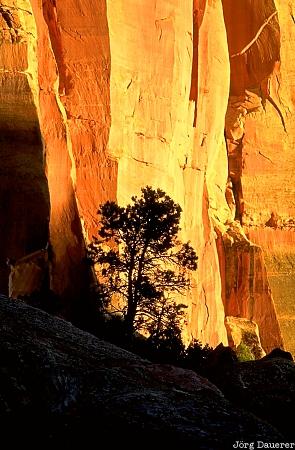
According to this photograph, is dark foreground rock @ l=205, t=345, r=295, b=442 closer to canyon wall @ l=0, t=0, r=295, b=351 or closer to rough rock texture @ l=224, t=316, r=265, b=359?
canyon wall @ l=0, t=0, r=295, b=351

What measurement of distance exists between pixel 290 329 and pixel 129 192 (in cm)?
1735

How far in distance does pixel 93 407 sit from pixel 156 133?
74.1 feet

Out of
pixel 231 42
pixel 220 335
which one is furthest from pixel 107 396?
pixel 231 42

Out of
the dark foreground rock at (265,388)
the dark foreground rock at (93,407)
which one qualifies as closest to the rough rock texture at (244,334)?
the dark foreground rock at (265,388)

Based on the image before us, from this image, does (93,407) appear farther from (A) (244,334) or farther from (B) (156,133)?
(A) (244,334)

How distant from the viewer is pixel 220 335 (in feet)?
109

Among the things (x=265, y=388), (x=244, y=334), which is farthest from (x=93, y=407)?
(x=244, y=334)

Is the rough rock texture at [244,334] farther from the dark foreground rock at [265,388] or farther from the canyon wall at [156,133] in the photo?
the dark foreground rock at [265,388]

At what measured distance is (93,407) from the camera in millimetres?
6996

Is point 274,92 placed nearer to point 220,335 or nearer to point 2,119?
point 220,335

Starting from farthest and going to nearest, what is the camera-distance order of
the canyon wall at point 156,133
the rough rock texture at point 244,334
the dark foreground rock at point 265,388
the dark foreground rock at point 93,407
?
the rough rock texture at point 244,334, the canyon wall at point 156,133, the dark foreground rock at point 265,388, the dark foreground rock at point 93,407

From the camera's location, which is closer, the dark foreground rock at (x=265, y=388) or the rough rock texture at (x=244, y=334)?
the dark foreground rock at (x=265, y=388)

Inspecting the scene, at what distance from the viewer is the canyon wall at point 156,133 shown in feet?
69.3

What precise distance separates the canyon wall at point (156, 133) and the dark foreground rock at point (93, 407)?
38.5ft
